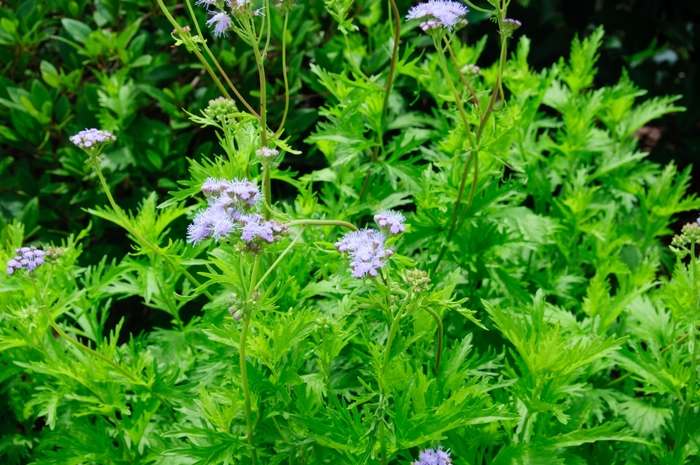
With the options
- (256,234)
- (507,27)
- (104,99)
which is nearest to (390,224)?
(256,234)

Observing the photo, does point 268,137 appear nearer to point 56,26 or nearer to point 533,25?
point 56,26

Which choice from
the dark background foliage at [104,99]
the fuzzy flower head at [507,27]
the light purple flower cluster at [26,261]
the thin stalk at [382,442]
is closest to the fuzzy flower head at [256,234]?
the thin stalk at [382,442]

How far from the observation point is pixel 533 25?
4.52 metres

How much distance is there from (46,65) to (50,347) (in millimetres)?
1547

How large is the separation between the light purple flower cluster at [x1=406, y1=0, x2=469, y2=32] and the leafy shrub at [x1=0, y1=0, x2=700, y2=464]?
0.4 inches

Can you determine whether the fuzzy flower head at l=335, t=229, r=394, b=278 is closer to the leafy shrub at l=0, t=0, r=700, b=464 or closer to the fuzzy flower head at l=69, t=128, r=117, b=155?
the leafy shrub at l=0, t=0, r=700, b=464

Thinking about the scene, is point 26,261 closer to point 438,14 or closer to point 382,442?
point 382,442

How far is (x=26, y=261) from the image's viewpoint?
5.83 ft

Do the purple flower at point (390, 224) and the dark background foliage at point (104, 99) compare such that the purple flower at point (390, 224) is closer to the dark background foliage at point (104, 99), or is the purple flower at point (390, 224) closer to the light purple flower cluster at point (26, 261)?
the light purple flower cluster at point (26, 261)

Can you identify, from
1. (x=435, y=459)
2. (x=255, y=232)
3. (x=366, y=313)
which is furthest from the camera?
(x=366, y=313)

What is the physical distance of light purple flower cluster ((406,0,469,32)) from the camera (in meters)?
1.75

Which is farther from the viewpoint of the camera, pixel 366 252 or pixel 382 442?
pixel 382 442

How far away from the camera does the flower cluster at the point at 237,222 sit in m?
1.42

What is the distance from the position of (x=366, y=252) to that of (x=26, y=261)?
92cm
